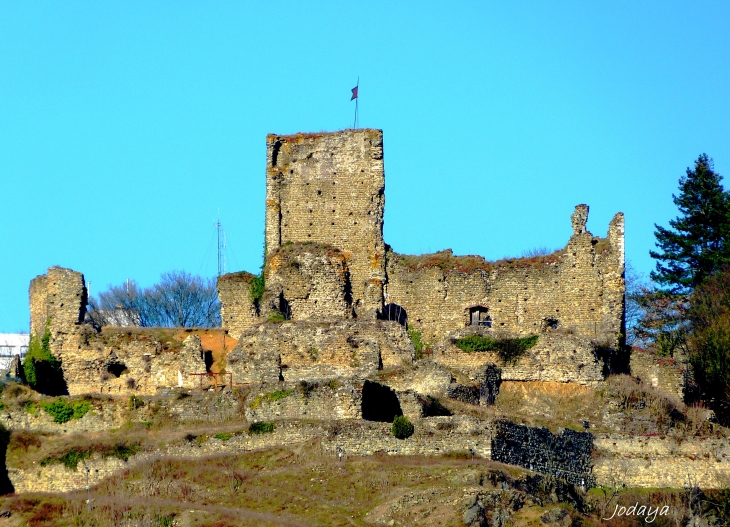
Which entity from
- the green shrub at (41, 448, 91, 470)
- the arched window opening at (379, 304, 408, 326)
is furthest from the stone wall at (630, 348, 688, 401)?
the green shrub at (41, 448, 91, 470)

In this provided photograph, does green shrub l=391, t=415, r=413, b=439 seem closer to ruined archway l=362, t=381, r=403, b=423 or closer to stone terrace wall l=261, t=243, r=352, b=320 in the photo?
ruined archway l=362, t=381, r=403, b=423

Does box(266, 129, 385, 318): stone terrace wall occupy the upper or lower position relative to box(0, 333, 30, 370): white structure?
upper

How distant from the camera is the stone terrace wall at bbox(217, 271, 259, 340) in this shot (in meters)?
73.4

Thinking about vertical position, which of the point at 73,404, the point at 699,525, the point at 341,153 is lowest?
the point at 699,525

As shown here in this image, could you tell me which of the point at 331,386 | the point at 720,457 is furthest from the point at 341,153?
the point at 720,457

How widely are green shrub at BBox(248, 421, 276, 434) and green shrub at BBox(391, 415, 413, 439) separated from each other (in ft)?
13.8

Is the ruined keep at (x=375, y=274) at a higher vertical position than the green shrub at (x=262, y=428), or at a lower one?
higher

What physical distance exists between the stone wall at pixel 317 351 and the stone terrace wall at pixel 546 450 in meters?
8.13

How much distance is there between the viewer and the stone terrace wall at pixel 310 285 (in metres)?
73.3

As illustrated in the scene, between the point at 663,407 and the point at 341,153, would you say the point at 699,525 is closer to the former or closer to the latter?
the point at 663,407

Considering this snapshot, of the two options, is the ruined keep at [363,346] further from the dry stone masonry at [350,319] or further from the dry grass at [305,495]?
the dry grass at [305,495]

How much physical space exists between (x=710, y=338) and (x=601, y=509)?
15.1 metres

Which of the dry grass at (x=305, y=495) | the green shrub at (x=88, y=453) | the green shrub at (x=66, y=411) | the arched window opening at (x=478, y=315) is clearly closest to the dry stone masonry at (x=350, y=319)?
the arched window opening at (x=478, y=315)

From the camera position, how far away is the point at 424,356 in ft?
237
